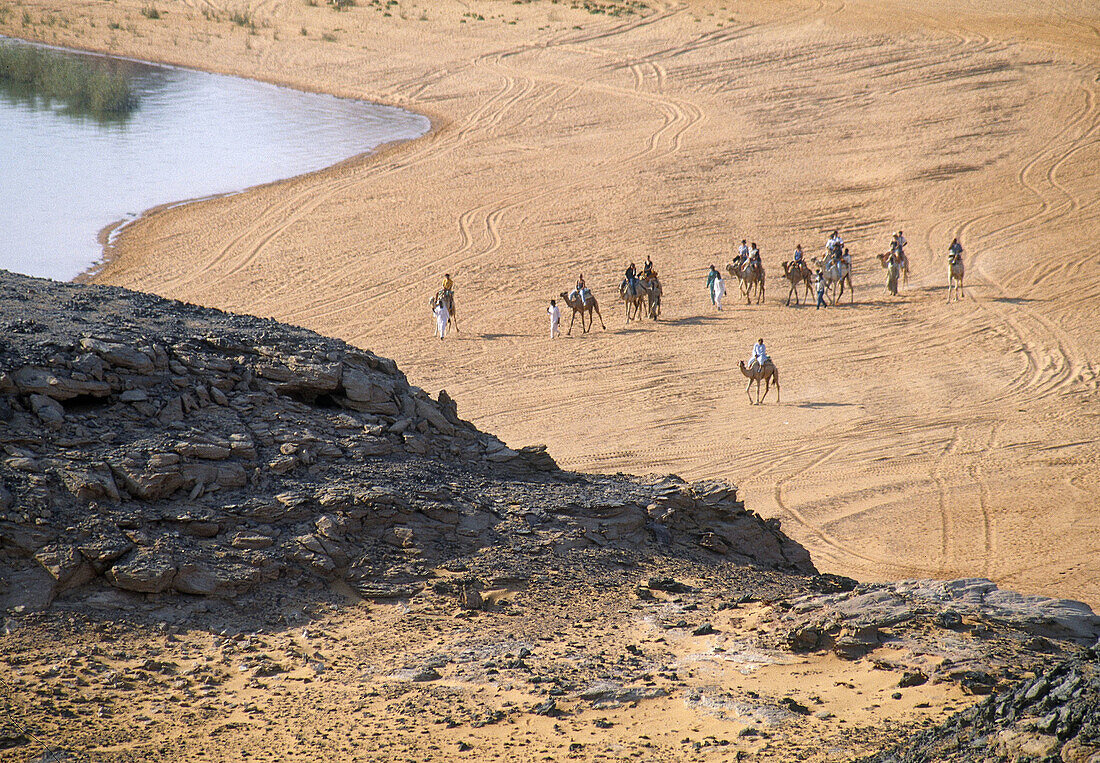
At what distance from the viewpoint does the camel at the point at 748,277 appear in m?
28.8

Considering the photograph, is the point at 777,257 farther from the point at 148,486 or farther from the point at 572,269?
the point at 148,486

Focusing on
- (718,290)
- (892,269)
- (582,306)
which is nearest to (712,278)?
(718,290)

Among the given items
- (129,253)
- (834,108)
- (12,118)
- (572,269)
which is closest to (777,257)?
(572,269)

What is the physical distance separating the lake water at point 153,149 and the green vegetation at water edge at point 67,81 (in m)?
0.98

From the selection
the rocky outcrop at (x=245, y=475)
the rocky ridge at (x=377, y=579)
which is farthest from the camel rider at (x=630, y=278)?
the rocky ridge at (x=377, y=579)

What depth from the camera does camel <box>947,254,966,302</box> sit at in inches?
1086

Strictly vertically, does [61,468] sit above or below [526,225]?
below

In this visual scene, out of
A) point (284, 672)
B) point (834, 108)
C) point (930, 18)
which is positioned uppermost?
point (930, 18)

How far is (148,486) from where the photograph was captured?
1001cm

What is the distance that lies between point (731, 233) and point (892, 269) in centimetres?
654

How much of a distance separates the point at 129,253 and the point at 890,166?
28.4 m

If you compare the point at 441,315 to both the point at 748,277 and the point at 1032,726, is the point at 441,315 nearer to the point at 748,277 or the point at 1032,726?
the point at 748,277

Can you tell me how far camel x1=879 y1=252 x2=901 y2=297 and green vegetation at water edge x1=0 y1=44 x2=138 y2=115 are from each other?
41477mm

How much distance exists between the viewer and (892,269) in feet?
94.3
